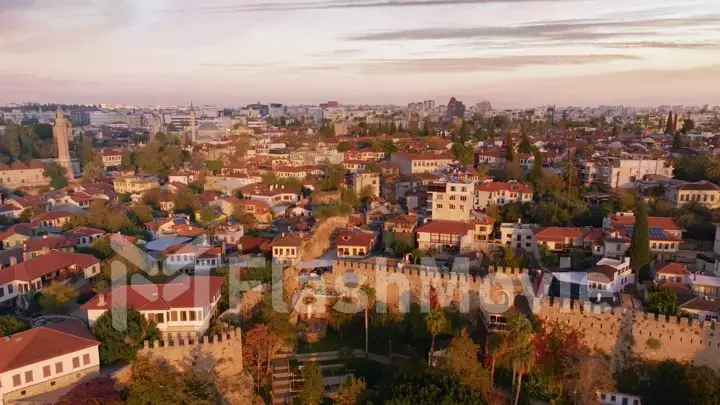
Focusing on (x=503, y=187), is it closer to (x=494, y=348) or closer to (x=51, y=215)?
(x=494, y=348)

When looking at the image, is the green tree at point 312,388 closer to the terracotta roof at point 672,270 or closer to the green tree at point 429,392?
the green tree at point 429,392

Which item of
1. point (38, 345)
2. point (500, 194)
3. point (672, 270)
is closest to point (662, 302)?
point (672, 270)

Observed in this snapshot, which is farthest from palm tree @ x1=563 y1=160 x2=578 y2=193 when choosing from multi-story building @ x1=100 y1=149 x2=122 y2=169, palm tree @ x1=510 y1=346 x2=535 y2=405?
multi-story building @ x1=100 y1=149 x2=122 y2=169

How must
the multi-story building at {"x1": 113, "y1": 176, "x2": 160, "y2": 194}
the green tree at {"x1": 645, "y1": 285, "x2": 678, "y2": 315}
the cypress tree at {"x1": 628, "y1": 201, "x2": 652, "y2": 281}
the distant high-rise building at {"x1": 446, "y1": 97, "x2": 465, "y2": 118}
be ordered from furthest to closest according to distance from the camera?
the distant high-rise building at {"x1": 446, "y1": 97, "x2": 465, "y2": 118} → the multi-story building at {"x1": 113, "y1": 176, "x2": 160, "y2": 194} → the cypress tree at {"x1": 628, "y1": 201, "x2": 652, "y2": 281} → the green tree at {"x1": 645, "y1": 285, "x2": 678, "y2": 315}

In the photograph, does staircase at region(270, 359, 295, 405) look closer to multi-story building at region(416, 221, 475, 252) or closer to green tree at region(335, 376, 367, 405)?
green tree at region(335, 376, 367, 405)

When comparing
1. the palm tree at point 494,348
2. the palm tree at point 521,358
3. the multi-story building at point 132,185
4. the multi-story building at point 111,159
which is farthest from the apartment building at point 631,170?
the multi-story building at point 111,159

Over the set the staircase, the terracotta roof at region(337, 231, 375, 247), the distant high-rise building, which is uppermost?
the distant high-rise building

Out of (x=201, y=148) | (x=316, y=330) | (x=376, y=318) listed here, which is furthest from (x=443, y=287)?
(x=201, y=148)
